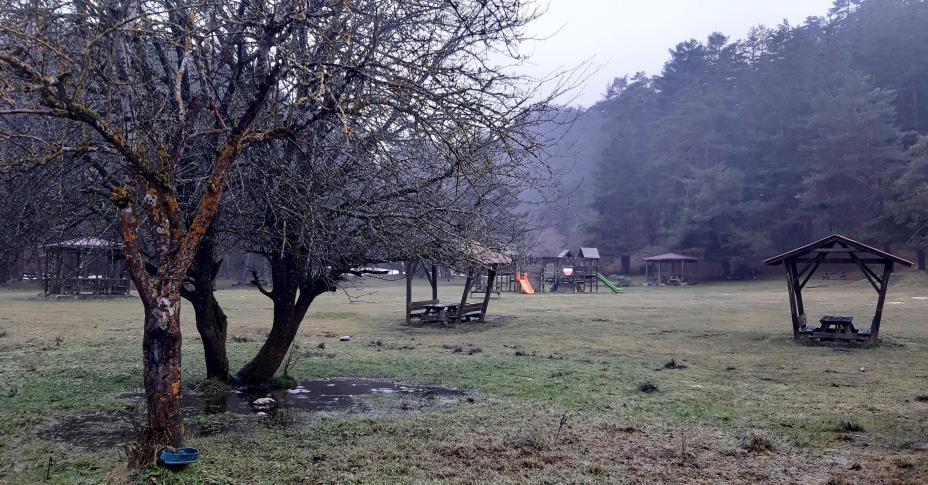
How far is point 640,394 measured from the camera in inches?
389

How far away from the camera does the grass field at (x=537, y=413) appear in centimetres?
605

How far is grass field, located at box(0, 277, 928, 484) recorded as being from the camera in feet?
19.8

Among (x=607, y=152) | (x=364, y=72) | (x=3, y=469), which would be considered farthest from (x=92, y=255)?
(x=607, y=152)

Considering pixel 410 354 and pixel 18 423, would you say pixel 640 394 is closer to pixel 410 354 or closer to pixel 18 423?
pixel 410 354

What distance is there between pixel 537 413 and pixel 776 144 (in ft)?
178

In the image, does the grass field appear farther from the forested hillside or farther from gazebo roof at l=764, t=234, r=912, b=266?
the forested hillside

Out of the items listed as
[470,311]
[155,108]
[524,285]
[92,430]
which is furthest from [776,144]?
[92,430]

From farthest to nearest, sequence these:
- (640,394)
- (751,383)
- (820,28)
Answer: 1. (820,28)
2. (751,383)
3. (640,394)

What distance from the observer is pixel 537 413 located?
331 inches

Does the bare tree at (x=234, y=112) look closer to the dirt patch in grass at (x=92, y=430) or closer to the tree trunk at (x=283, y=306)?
the tree trunk at (x=283, y=306)

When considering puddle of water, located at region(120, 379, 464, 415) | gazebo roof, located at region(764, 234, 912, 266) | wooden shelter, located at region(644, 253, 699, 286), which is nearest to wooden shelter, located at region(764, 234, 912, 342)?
gazebo roof, located at region(764, 234, 912, 266)

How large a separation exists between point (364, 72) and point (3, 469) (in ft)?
15.2

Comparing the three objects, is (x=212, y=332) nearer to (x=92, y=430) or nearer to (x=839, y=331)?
(x=92, y=430)

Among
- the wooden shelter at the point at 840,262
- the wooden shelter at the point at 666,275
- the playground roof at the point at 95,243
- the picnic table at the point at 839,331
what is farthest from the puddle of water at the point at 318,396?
the wooden shelter at the point at 666,275
